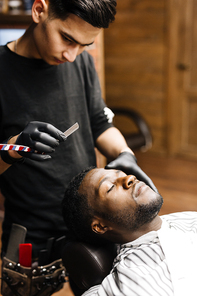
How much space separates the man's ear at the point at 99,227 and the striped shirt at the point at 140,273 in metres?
0.10

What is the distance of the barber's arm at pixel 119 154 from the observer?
1.29 metres

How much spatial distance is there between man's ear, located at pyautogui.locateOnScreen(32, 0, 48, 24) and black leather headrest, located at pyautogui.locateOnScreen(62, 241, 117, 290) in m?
0.82

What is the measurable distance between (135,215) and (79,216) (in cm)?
22

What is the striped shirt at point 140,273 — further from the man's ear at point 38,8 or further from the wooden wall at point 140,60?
the wooden wall at point 140,60

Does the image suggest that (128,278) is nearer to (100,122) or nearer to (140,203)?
(140,203)

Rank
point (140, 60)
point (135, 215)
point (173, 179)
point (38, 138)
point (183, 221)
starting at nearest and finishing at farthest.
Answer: point (38, 138), point (135, 215), point (183, 221), point (173, 179), point (140, 60)

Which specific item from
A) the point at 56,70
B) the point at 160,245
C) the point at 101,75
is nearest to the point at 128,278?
the point at 160,245

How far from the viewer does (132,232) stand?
1260 millimetres

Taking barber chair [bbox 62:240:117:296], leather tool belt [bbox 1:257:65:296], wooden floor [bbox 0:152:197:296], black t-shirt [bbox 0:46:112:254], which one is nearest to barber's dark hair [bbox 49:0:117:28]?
black t-shirt [bbox 0:46:112:254]

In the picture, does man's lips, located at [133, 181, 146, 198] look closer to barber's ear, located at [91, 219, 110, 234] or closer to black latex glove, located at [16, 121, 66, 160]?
barber's ear, located at [91, 219, 110, 234]

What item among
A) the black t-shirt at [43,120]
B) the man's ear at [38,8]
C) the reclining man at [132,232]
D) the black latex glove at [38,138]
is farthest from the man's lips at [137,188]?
the man's ear at [38,8]

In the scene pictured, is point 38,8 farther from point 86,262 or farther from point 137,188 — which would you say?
point 86,262

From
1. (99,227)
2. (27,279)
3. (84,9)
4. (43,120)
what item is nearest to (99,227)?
(99,227)

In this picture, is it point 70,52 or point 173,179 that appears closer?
point 70,52
